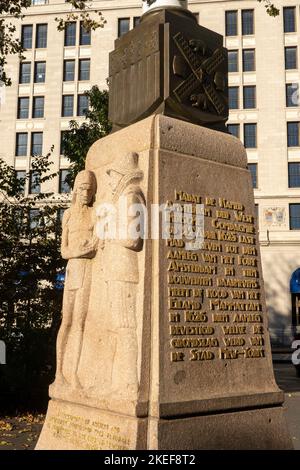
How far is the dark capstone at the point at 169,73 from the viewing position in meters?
5.82

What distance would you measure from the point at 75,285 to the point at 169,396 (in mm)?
1581

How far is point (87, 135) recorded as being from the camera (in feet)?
52.5

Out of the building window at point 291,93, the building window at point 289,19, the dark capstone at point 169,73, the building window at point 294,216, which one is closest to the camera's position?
the dark capstone at point 169,73

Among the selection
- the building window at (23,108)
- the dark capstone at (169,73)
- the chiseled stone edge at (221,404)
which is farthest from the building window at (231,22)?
the chiseled stone edge at (221,404)

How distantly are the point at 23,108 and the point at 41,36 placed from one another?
607cm

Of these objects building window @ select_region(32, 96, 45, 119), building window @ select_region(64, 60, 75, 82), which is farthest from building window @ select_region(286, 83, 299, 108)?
building window @ select_region(32, 96, 45, 119)

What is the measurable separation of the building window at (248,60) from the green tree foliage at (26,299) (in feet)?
106

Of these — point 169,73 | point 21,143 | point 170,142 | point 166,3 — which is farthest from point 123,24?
point 170,142

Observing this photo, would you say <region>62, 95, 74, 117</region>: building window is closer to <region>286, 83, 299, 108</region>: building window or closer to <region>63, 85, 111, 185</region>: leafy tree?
<region>286, 83, 299, 108</region>: building window

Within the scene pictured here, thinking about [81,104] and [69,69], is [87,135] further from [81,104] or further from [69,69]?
[69,69]

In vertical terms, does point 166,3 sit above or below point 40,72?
below

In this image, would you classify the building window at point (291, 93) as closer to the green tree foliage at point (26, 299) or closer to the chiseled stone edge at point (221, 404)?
the green tree foliage at point (26, 299)
